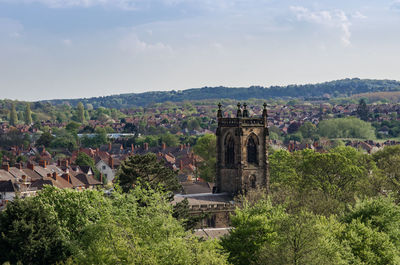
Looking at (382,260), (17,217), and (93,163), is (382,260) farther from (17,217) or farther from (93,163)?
(93,163)

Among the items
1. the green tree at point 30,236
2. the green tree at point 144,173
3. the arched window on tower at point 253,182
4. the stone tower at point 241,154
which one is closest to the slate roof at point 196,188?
the stone tower at point 241,154

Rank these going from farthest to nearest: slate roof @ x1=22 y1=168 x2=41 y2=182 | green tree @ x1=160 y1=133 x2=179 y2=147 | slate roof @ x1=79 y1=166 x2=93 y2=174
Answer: green tree @ x1=160 y1=133 x2=179 y2=147 < slate roof @ x1=79 y1=166 x2=93 y2=174 < slate roof @ x1=22 y1=168 x2=41 y2=182

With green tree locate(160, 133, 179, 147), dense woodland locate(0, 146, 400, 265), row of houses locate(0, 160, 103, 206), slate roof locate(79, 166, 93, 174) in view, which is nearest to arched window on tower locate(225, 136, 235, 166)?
dense woodland locate(0, 146, 400, 265)

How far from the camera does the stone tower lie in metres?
51.8

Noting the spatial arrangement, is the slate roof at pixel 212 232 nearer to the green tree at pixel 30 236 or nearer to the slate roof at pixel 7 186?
the green tree at pixel 30 236

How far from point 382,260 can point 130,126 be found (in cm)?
16761

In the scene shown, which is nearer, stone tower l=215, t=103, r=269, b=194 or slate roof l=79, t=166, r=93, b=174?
stone tower l=215, t=103, r=269, b=194

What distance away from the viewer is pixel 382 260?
107 feet

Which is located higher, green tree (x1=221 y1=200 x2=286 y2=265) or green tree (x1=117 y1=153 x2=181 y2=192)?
green tree (x1=117 y1=153 x2=181 y2=192)

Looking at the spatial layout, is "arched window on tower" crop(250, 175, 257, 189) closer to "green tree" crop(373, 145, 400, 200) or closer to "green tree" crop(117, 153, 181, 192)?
"green tree" crop(117, 153, 181, 192)

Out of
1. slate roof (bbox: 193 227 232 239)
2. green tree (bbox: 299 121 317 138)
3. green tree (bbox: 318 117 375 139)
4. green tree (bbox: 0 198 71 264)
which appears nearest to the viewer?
green tree (bbox: 0 198 71 264)

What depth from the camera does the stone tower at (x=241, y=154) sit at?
2037 inches

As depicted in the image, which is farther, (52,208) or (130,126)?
(130,126)

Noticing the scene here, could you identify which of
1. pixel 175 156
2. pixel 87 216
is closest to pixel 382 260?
pixel 87 216
